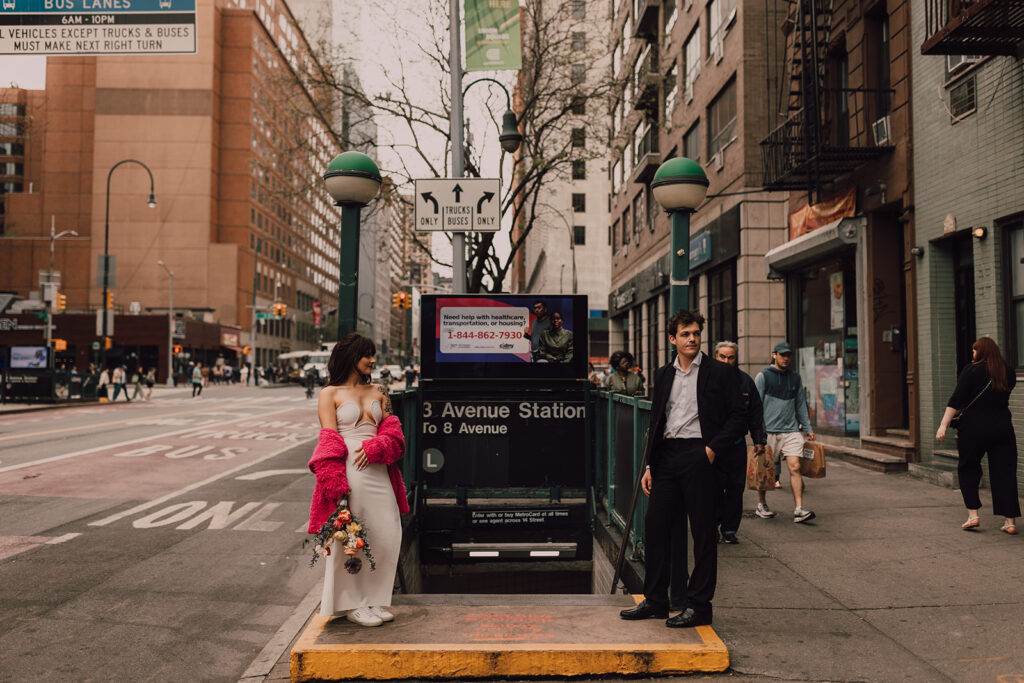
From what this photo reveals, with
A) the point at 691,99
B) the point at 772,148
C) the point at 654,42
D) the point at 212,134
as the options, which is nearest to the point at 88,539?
the point at 772,148

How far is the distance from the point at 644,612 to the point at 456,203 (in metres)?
6.60

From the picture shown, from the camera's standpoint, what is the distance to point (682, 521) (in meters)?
5.30

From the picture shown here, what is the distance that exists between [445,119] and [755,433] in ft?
45.7

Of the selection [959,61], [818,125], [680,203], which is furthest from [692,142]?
[680,203]

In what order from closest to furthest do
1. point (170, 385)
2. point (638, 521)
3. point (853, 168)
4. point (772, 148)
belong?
point (638, 521)
point (853, 168)
point (772, 148)
point (170, 385)

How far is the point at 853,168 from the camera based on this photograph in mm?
13641

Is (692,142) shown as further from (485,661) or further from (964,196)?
(485,661)

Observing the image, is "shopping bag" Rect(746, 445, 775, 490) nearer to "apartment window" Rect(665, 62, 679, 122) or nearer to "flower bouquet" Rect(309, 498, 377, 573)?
"flower bouquet" Rect(309, 498, 377, 573)

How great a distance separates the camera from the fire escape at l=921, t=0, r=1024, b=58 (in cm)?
892

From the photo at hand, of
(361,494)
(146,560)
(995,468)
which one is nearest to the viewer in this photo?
(361,494)

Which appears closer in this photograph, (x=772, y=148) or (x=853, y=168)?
(x=853, y=168)

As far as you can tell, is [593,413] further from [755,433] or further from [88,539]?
[88,539]

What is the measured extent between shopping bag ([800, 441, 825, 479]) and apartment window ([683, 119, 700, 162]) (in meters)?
15.7

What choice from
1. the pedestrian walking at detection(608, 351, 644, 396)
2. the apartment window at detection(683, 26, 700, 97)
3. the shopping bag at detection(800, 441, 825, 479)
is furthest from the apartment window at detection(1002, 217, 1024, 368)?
the apartment window at detection(683, 26, 700, 97)
